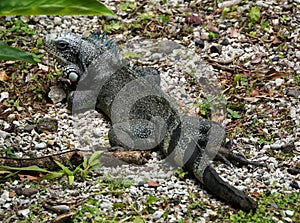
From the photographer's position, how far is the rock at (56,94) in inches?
215

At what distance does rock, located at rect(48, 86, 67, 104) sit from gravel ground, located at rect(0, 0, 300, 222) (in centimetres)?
2

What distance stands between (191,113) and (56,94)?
1.28 m

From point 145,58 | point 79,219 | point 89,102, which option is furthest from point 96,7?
point 145,58

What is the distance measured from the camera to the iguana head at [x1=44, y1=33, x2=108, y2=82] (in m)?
5.66

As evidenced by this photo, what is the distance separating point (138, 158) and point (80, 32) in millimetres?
2217

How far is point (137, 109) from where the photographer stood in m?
5.16

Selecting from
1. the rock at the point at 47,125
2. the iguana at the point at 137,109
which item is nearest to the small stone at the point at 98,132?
the iguana at the point at 137,109

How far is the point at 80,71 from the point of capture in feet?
18.7

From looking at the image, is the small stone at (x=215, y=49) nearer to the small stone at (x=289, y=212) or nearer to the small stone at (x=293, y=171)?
the small stone at (x=293, y=171)

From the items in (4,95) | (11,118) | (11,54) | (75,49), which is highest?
(11,54)

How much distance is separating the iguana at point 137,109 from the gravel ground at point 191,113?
12 centimetres

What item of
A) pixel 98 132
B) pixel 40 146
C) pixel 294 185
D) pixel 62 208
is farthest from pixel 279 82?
pixel 62 208

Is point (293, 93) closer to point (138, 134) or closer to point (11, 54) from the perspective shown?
point (138, 134)

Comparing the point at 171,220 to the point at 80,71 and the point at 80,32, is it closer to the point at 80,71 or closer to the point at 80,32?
the point at 80,71
